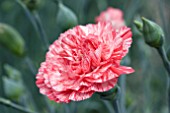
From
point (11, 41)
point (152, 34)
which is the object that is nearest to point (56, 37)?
point (11, 41)

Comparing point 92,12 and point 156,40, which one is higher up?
point 92,12

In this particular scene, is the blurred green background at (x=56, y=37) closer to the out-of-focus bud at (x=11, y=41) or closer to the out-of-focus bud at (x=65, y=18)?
A: the out-of-focus bud at (x=11, y=41)

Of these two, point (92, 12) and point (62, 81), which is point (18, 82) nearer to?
point (62, 81)

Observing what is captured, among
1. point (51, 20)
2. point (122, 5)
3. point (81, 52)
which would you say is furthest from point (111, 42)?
point (51, 20)

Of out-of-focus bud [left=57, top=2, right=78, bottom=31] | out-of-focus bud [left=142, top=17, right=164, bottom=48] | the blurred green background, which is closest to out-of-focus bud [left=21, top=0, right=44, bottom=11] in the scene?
out-of-focus bud [left=57, top=2, right=78, bottom=31]

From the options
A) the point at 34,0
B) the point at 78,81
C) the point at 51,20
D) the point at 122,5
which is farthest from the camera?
the point at 51,20
